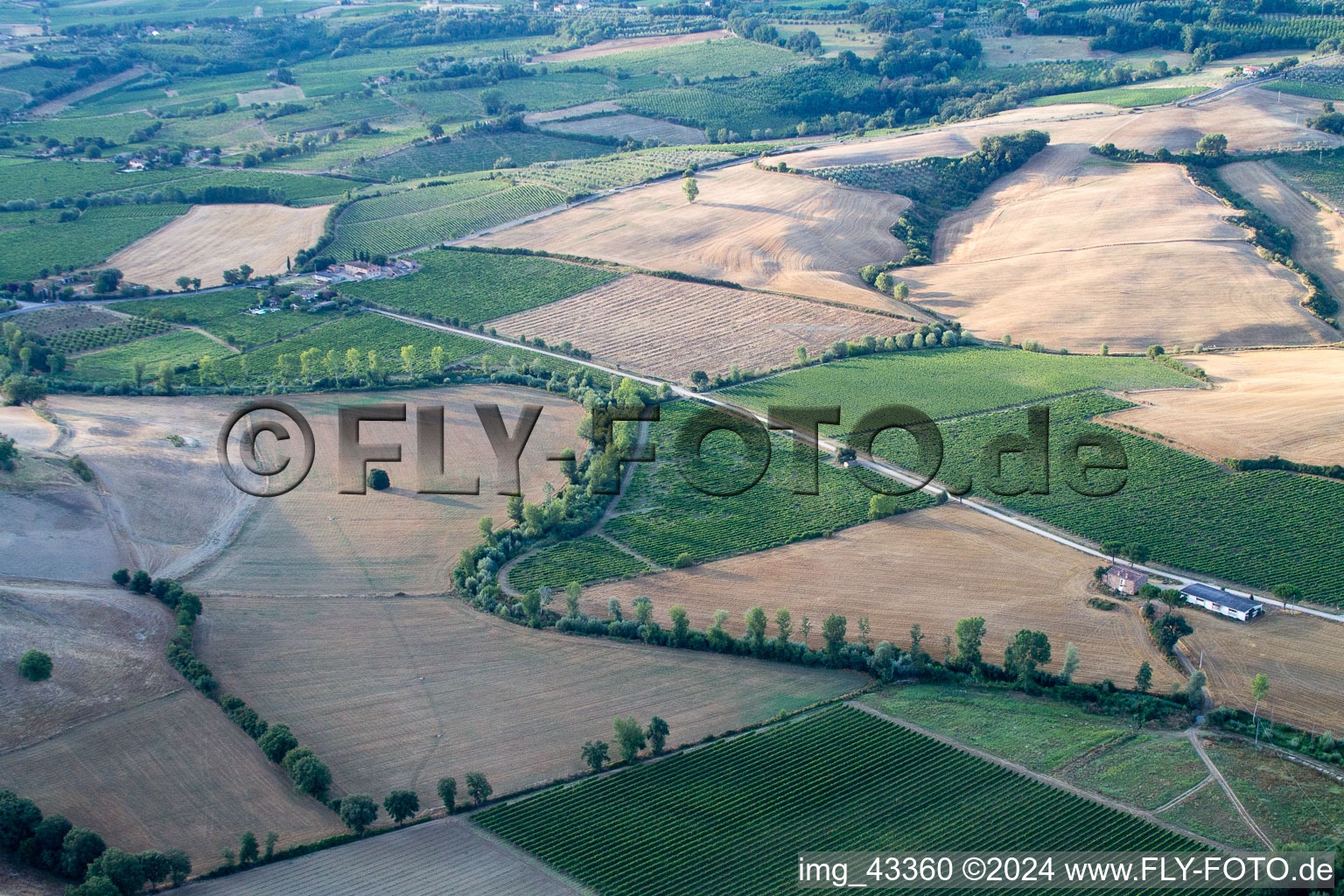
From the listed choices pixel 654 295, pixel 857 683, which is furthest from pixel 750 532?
pixel 654 295

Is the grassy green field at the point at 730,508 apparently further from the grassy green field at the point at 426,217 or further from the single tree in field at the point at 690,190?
the single tree in field at the point at 690,190

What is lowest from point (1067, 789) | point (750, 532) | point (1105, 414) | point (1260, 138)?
point (1067, 789)

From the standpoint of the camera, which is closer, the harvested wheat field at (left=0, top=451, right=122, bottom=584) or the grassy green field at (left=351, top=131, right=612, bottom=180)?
the harvested wheat field at (left=0, top=451, right=122, bottom=584)

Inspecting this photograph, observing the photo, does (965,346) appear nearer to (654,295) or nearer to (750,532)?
(654,295)

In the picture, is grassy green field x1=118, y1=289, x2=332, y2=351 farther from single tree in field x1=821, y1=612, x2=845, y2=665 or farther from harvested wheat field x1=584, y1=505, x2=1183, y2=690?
single tree in field x1=821, y1=612, x2=845, y2=665

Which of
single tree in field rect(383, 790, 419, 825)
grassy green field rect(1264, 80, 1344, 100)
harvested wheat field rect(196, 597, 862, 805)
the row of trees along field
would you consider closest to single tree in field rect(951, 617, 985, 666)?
harvested wheat field rect(196, 597, 862, 805)

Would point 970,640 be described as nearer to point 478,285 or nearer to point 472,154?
point 478,285

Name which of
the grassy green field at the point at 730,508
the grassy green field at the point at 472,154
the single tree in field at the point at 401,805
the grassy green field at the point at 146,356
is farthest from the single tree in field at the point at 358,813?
the grassy green field at the point at 472,154
